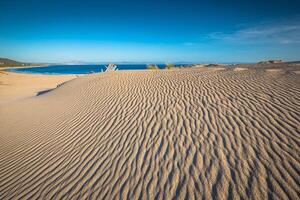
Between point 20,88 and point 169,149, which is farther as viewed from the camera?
point 20,88

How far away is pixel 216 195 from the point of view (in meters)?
3.06

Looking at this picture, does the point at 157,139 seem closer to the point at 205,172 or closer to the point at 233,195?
the point at 205,172

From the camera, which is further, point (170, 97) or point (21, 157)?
point (170, 97)

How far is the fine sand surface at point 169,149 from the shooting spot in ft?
10.9

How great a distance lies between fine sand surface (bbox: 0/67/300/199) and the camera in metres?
3.31

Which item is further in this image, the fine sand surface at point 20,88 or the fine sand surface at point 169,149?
the fine sand surface at point 20,88

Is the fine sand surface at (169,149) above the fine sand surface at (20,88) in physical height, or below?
above

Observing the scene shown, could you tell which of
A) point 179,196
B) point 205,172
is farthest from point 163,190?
point 205,172

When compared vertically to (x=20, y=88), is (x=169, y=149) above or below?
above

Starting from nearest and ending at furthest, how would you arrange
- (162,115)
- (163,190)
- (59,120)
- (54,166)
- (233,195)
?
1. (233,195)
2. (163,190)
3. (54,166)
4. (162,115)
5. (59,120)

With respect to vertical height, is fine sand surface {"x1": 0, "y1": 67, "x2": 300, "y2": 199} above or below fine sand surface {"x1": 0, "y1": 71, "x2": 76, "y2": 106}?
above

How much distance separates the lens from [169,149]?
4.25 metres

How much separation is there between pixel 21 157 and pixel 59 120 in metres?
2.18

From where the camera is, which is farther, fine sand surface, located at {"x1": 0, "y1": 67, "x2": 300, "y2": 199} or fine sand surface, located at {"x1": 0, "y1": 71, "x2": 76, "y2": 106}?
fine sand surface, located at {"x1": 0, "y1": 71, "x2": 76, "y2": 106}
